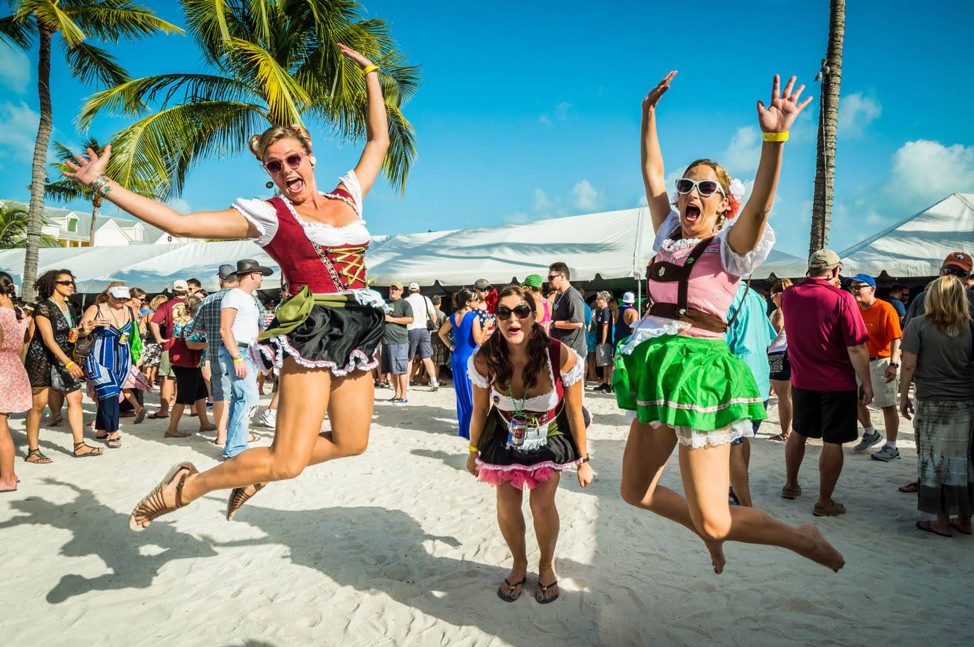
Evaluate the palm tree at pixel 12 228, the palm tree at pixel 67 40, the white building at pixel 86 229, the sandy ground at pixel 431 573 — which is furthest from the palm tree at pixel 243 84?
the white building at pixel 86 229

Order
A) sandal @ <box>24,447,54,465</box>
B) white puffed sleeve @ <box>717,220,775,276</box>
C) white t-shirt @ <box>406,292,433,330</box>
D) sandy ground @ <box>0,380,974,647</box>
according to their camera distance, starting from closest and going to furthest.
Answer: white puffed sleeve @ <box>717,220,775,276</box> → sandy ground @ <box>0,380,974,647</box> → sandal @ <box>24,447,54,465</box> → white t-shirt @ <box>406,292,433,330</box>

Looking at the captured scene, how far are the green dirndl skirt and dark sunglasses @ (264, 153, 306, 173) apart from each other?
1893mm

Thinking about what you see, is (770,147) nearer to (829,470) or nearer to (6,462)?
(829,470)

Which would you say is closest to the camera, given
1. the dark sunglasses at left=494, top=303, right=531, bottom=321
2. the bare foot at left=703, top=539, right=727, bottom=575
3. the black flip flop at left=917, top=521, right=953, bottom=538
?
the bare foot at left=703, top=539, right=727, bottom=575

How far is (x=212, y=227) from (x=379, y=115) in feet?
4.19

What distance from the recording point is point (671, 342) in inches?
100

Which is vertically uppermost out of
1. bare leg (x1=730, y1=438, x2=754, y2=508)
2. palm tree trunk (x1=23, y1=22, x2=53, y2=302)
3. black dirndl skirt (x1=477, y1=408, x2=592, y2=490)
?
palm tree trunk (x1=23, y1=22, x2=53, y2=302)

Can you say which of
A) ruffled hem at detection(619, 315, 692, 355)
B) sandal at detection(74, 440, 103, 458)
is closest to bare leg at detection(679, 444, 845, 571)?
ruffled hem at detection(619, 315, 692, 355)

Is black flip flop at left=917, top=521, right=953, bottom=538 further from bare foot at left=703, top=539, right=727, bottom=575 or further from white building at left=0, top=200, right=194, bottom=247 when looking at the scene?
white building at left=0, top=200, right=194, bottom=247

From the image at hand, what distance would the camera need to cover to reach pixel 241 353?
646cm

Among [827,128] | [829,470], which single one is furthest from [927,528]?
[827,128]

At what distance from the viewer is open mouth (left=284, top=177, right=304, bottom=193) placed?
115 inches

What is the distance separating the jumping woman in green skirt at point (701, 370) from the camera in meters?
2.40

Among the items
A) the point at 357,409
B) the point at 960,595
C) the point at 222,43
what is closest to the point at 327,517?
the point at 357,409
